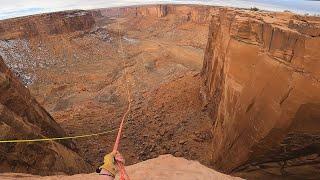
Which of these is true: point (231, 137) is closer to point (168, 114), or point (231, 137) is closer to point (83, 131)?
point (168, 114)

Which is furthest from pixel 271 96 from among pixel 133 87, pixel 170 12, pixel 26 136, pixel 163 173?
pixel 170 12

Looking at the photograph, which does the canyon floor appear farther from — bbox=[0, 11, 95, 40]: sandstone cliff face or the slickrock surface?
the slickrock surface

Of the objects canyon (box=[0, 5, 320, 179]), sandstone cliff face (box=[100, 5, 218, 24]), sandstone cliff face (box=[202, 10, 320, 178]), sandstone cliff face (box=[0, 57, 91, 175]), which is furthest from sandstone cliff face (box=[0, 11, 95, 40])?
sandstone cliff face (box=[202, 10, 320, 178])

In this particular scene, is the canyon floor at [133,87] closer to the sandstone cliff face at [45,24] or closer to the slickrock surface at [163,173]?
the sandstone cliff face at [45,24]

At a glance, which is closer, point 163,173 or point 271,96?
point 163,173

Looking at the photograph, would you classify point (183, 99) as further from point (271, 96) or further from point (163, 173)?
point (163, 173)

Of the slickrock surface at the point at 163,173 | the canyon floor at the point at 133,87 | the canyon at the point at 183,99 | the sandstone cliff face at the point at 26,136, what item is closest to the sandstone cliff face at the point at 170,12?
the canyon floor at the point at 133,87
